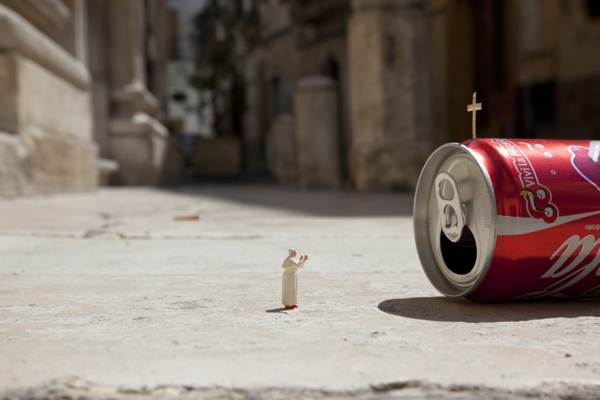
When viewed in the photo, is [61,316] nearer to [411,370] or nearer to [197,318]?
[197,318]

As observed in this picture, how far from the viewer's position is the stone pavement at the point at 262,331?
34.2 inches

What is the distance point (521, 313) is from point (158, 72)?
41.6ft

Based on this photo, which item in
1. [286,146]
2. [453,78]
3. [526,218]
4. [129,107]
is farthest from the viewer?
[286,146]

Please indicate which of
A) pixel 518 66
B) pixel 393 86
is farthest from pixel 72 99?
pixel 518 66

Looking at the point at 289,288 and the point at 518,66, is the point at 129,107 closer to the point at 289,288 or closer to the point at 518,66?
the point at 518,66

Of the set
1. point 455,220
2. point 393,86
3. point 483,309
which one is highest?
point 393,86

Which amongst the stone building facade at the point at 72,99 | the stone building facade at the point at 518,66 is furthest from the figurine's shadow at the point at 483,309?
the stone building facade at the point at 518,66

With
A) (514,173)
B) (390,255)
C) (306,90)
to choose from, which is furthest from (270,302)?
(306,90)

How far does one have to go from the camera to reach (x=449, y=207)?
1541 millimetres

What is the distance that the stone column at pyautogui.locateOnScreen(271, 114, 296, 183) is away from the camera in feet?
37.5

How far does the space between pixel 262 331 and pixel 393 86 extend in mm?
6183

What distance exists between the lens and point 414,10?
23.2ft

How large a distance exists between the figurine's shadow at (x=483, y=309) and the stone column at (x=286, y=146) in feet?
32.8

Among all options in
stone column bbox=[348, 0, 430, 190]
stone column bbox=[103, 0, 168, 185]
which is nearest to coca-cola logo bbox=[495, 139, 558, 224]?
stone column bbox=[348, 0, 430, 190]
